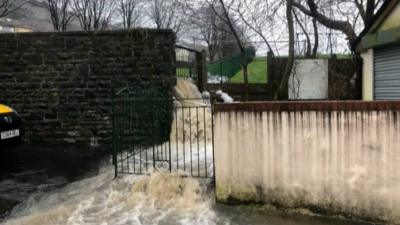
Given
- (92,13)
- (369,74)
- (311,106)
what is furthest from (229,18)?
(311,106)

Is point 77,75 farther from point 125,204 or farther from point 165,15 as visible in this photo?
point 165,15

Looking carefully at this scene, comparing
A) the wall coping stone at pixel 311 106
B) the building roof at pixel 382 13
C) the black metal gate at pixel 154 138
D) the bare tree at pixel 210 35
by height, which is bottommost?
the black metal gate at pixel 154 138

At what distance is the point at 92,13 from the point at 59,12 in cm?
225

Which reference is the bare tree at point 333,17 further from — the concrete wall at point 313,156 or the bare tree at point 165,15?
the bare tree at point 165,15

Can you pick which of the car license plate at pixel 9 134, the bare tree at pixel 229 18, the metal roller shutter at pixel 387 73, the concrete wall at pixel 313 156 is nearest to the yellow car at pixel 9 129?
the car license plate at pixel 9 134

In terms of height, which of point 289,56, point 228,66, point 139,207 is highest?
point 289,56

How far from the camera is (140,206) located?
5746mm

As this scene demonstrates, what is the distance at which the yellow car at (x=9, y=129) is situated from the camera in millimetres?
8055

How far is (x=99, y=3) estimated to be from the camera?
27.5 metres

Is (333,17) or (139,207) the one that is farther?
(333,17)

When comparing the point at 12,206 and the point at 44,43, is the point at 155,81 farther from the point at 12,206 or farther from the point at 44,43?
the point at 12,206

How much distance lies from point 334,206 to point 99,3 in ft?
82.6

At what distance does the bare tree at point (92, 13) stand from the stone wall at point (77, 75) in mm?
15446

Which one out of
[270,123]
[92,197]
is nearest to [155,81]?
[92,197]
